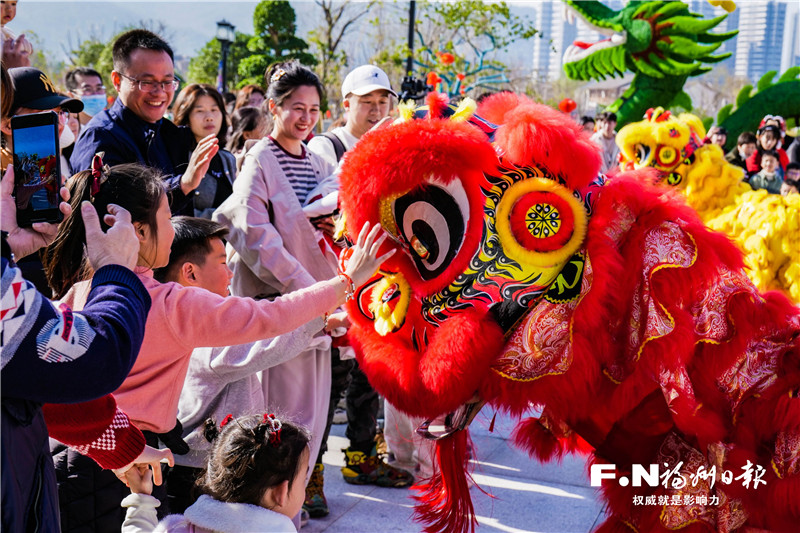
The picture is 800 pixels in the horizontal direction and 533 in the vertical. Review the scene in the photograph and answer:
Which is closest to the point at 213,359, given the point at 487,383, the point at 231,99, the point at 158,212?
the point at 158,212

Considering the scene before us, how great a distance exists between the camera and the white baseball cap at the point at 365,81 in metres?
3.41

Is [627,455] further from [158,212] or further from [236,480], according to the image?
[158,212]

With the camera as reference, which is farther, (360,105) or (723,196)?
(723,196)

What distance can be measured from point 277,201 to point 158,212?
3.60ft

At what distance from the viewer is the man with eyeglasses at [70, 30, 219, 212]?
2.75m

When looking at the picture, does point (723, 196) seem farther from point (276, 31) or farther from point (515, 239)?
point (276, 31)

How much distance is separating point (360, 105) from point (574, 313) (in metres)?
1.79

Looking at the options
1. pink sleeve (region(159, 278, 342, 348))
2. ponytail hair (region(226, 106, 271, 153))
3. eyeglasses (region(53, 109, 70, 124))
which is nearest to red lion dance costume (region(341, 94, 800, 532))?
pink sleeve (region(159, 278, 342, 348))

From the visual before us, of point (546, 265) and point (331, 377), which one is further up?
point (546, 265)

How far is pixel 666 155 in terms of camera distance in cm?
365

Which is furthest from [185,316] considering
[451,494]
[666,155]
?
[666,155]

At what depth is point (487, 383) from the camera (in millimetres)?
2025

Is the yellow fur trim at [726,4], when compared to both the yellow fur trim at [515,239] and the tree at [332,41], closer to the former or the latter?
the yellow fur trim at [515,239]

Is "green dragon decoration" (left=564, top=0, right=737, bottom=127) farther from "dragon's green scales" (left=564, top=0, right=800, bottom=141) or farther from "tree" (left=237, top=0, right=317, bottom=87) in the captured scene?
"tree" (left=237, top=0, right=317, bottom=87)
